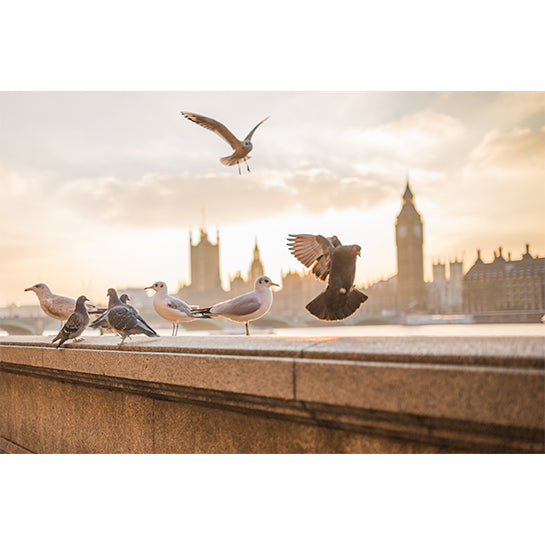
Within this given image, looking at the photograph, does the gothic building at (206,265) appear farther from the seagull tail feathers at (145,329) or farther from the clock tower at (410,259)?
the clock tower at (410,259)

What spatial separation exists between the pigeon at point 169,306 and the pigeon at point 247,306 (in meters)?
0.40

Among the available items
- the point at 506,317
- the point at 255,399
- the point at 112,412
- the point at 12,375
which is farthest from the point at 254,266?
the point at 506,317

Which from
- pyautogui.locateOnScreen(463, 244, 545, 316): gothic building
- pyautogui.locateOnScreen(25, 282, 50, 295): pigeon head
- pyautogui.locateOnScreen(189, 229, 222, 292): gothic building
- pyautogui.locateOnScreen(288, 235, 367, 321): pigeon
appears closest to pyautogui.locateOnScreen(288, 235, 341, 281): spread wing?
pyautogui.locateOnScreen(288, 235, 367, 321): pigeon

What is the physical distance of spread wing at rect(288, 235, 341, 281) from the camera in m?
3.48

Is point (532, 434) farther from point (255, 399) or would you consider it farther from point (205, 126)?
point (205, 126)

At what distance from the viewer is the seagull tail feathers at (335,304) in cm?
333

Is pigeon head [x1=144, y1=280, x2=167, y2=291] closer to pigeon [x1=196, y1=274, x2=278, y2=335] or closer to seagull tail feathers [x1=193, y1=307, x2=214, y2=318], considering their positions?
seagull tail feathers [x1=193, y1=307, x2=214, y2=318]

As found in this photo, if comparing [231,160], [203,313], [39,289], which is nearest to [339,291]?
[203,313]

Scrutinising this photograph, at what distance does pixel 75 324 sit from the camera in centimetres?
373

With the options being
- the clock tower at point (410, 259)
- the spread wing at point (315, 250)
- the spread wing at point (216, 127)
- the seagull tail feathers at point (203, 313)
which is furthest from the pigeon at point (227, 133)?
the clock tower at point (410, 259)

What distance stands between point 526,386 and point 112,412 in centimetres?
268

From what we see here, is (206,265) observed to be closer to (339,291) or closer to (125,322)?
(125,322)

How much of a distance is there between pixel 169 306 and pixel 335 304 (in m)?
1.40

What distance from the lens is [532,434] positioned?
5.26ft
